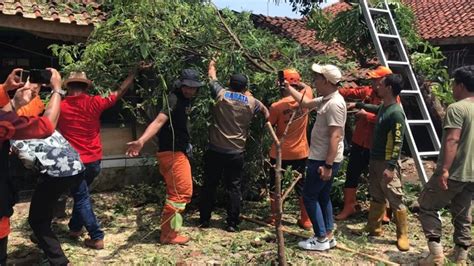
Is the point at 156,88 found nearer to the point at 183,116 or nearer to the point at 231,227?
the point at 183,116

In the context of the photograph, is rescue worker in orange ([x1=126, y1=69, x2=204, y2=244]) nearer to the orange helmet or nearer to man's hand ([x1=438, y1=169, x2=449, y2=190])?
the orange helmet

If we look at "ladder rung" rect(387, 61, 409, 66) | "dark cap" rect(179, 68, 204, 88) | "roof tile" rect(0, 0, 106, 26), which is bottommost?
"dark cap" rect(179, 68, 204, 88)

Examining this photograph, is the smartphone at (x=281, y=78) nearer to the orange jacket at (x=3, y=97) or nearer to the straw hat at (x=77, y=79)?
the straw hat at (x=77, y=79)

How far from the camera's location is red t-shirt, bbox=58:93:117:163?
175 inches

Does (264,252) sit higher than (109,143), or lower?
lower

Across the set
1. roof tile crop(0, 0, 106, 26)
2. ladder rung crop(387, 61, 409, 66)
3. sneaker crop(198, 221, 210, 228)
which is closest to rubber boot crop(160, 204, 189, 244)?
sneaker crop(198, 221, 210, 228)

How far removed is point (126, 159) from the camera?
6879mm

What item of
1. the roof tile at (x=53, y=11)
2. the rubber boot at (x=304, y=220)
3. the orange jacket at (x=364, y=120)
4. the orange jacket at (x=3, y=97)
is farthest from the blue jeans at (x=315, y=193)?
the roof tile at (x=53, y=11)

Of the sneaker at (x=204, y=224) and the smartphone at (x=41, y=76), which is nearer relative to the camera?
the smartphone at (x=41, y=76)

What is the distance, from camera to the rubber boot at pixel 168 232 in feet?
14.8

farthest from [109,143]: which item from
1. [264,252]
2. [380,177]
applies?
[380,177]

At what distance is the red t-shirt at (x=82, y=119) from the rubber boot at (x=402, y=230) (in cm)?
314

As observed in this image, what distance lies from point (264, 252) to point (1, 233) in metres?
2.34

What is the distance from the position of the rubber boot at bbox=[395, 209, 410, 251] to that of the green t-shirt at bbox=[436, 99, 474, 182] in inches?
28.8
